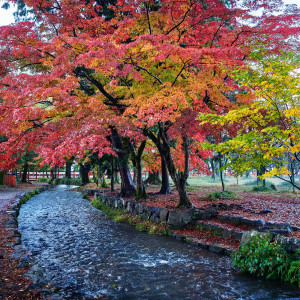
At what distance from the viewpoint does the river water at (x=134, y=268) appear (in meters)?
4.64

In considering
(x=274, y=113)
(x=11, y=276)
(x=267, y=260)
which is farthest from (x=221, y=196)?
(x=11, y=276)

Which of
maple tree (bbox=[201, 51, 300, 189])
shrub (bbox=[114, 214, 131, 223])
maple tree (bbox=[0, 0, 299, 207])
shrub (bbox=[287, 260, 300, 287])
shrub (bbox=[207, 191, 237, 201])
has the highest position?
maple tree (bbox=[0, 0, 299, 207])

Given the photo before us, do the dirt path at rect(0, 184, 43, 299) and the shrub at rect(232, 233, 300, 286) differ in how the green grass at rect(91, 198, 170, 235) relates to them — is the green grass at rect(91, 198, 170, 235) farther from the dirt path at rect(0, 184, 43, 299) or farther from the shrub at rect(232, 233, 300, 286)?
the dirt path at rect(0, 184, 43, 299)

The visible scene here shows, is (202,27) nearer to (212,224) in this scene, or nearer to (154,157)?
(212,224)

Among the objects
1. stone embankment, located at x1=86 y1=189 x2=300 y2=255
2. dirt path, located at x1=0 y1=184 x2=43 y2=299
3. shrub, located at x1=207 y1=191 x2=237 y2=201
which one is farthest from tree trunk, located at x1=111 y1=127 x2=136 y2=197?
dirt path, located at x1=0 y1=184 x2=43 y2=299

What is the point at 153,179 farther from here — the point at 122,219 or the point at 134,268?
the point at 134,268

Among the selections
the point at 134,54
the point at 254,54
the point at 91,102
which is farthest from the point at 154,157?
the point at 254,54

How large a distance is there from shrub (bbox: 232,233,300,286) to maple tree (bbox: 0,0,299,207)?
379 centimetres

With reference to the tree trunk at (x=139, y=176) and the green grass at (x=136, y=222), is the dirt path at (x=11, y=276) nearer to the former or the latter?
the green grass at (x=136, y=222)

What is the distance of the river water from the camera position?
4.64 meters

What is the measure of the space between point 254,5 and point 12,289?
32.4ft

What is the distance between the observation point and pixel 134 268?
5.80 meters

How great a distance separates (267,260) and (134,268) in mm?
2738

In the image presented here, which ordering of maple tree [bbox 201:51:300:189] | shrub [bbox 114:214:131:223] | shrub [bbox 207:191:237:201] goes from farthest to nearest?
shrub [bbox 207:191:237:201] → shrub [bbox 114:214:131:223] → maple tree [bbox 201:51:300:189]
